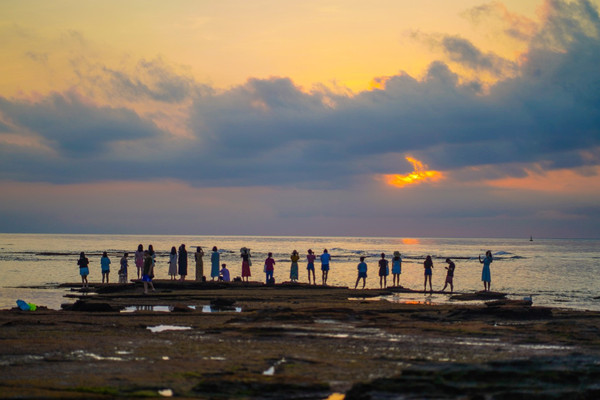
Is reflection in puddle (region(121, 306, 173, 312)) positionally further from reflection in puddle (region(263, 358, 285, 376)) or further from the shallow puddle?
reflection in puddle (region(263, 358, 285, 376))

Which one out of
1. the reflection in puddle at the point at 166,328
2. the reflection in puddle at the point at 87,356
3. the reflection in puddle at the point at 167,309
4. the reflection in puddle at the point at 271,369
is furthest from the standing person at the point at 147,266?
the reflection in puddle at the point at 271,369

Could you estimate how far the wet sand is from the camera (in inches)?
414

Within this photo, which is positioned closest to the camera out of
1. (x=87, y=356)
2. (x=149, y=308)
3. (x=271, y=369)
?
(x=271, y=369)

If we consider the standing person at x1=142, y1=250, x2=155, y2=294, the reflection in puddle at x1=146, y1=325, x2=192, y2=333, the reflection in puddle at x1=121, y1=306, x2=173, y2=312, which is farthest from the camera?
the standing person at x1=142, y1=250, x2=155, y2=294

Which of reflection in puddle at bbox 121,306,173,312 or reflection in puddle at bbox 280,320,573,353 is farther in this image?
reflection in puddle at bbox 121,306,173,312

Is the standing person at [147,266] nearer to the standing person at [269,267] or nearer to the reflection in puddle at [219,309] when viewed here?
the reflection in puddle at [219,309]

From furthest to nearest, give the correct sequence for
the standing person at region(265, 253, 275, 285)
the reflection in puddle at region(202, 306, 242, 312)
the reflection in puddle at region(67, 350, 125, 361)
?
the standing person at region(265, 253, 275, 285), the reflection in puddle at region(202, 306, 242, 312), the reflection in puddle at region(67, 350, 125, 361)

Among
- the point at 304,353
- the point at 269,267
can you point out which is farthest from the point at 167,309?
the point at 269,267

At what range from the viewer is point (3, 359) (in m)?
12.7

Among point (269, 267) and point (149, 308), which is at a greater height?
point (269, 267)

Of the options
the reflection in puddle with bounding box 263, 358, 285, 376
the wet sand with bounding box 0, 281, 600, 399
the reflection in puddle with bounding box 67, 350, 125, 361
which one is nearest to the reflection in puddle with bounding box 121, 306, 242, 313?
the wet sand with bounding box 0, 281, 600, 399

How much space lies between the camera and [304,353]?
1391 centimetres

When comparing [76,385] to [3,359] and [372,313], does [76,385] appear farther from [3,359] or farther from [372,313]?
[372,313]

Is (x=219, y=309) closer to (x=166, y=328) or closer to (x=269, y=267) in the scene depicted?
(x=166, y=328)
